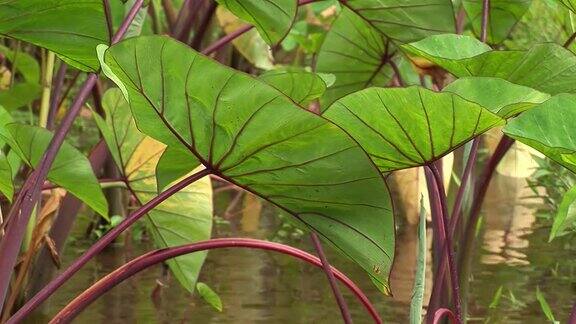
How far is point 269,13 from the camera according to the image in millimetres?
1578

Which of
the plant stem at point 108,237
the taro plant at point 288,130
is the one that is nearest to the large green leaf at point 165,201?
the taro plant at point 288,130

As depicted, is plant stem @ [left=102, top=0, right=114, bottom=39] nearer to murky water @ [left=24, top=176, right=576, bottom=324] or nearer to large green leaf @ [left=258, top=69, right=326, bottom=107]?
large green leaf @ [left=258, top=69, right=326, bottom=107]

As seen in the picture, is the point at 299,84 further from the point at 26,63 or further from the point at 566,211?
the point at 26,63

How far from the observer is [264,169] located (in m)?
1.30

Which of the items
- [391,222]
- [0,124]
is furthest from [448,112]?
[0,124]

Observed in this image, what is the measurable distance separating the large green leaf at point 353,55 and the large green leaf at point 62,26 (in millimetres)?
683

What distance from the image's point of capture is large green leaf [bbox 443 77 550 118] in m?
1.30

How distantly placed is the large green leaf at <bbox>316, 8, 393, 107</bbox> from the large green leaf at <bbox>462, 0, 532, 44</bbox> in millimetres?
182

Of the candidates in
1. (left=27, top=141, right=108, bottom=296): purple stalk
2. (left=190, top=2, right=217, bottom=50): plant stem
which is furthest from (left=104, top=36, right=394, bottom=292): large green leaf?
(left=190, top=2, right=217, bottom=50): plant stem

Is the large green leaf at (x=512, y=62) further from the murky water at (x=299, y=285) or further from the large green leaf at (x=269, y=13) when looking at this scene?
the murky water at (x=299, y=285)

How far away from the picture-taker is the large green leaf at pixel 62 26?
4.83 ft

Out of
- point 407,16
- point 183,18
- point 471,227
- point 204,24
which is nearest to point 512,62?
point 407,16

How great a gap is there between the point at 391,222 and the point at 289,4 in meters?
0.35

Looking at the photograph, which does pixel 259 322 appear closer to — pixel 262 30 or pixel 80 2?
pixel 262 30
